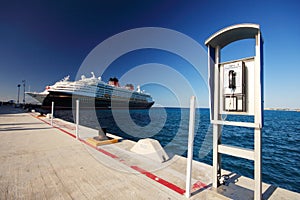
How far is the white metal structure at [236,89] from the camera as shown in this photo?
2.04 meters

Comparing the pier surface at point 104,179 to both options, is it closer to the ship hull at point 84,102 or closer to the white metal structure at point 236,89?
the white metal structure at point 236,89

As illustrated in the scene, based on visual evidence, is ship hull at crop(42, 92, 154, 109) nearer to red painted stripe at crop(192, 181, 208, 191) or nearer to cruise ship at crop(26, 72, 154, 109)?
cruise ship at crop(26, 72, 154, 109)

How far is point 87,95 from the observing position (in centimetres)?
4200

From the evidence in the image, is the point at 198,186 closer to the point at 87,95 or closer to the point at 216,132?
the point at 216,132

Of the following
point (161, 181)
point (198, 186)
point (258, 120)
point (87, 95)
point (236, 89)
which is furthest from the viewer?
point (87, 95)

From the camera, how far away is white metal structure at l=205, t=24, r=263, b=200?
2037 millimetres

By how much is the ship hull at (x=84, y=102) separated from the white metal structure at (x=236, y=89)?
42.0 m

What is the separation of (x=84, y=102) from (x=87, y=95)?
2.32 m

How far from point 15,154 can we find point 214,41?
19.1 ft

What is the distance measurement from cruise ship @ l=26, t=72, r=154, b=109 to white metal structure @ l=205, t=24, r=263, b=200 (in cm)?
4232

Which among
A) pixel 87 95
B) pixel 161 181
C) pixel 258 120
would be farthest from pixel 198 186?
pixel 87 95

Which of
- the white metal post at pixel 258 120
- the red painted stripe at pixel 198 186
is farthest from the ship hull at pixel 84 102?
the white metal post at pixel 258 120

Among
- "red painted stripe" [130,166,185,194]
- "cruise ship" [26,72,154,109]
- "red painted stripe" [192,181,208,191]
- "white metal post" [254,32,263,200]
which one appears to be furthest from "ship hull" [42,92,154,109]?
"white metal post" [254,32,263,200]

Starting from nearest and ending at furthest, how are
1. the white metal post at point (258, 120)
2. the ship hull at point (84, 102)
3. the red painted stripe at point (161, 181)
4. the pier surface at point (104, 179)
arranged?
the white metal post at point (258, 120) → the pier surface at point (104, 179) → the red painted stripe at point (161, 181) → the ship hull at point (84, 102)
